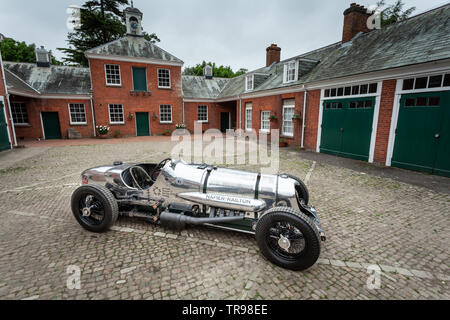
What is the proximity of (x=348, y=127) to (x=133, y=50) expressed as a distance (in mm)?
16506

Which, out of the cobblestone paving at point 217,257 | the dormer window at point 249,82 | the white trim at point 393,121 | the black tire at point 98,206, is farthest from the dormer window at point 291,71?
the black tire at point 98,206

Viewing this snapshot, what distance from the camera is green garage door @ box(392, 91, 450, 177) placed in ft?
21.2

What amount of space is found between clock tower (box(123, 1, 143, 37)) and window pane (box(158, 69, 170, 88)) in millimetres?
3526

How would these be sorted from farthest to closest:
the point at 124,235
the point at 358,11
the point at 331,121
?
the point at 358,11 → the point at 331,121 → the point at 124,235

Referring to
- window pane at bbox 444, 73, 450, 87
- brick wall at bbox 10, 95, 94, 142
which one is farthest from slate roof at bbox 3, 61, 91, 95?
window pane at bbox 444, 73, 450, 87

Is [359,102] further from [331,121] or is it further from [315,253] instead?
Result: [315,253]

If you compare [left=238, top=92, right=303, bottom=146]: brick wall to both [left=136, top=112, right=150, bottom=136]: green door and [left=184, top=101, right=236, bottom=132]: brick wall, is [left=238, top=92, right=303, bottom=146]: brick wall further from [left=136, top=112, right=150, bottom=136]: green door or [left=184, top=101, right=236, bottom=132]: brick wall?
[left=136, top=112, right=150, bottom=136]: green door

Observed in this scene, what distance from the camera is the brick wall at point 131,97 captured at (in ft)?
53.7

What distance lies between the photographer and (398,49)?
8.21 metres

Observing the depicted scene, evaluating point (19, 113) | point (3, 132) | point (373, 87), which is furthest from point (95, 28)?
point (373, 87)
